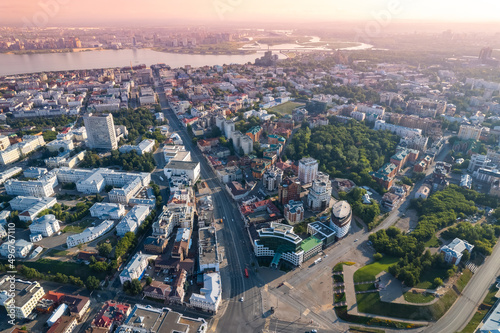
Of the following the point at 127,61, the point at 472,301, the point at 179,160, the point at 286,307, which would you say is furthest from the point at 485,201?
the point at 127,61

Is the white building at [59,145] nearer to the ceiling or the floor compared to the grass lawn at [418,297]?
nearer to the ceiling

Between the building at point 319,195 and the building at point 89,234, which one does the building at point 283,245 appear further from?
the building at point 89,234

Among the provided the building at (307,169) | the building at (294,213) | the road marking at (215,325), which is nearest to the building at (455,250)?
the building at (294,213)

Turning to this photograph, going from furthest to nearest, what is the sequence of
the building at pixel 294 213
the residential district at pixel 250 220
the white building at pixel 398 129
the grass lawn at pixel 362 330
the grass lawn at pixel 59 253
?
1. the white building at pixel 398 129
2. the building at pixel 294 213
3. the grass lawn at pixel 59 253
4. the residential district at pixel 250 220
5. the grass lawn at pixel 362 330

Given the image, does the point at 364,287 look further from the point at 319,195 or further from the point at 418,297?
the point at 319,195

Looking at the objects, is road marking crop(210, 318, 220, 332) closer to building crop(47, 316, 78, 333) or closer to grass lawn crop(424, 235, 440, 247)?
building crop(47, 316, 78, 333)

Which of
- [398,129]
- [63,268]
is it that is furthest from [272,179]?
[398,129]
